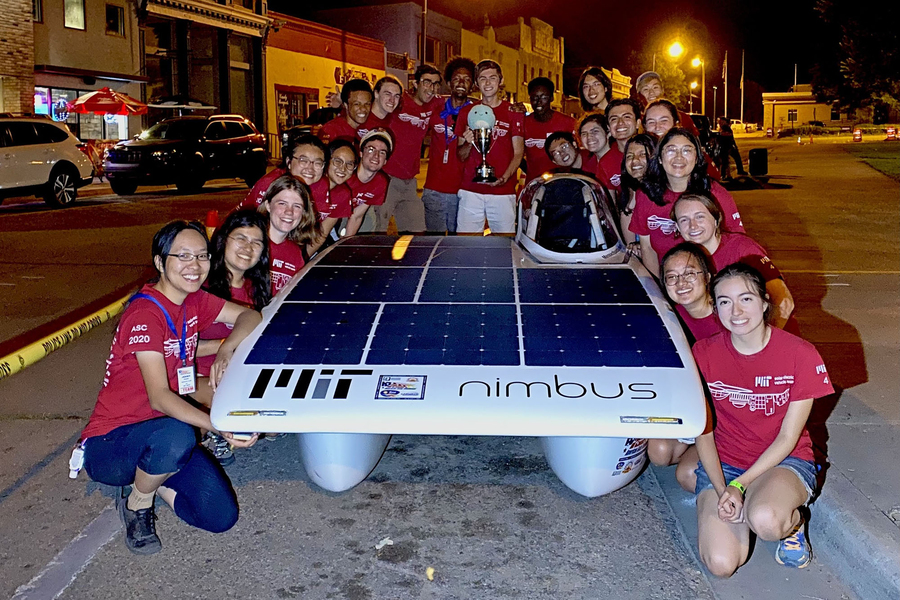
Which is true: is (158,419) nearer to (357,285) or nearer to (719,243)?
(357,285)

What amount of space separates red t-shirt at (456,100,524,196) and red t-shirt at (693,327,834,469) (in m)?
4.05

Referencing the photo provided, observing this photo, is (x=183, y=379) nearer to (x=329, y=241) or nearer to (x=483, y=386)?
(x=483, y=386)

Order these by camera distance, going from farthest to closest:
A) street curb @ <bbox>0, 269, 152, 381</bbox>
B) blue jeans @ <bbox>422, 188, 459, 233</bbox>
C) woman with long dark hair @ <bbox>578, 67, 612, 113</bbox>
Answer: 1. blue jeans @ <bbox>422, 188, 459, 233</bbox>
2. woman with long dark hair @ <bbox>578, 67, 612, 113</bbox>
3. street curb @ <bbox>0, 269, 152, 381</bbox>

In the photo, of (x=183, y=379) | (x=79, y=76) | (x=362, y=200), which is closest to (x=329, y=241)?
(x=362, y=200)

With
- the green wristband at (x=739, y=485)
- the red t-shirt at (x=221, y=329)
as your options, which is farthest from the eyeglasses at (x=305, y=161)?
the green wristband at (x=739, y=485)

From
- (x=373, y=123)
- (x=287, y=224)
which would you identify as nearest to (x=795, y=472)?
(x=287, y=224)

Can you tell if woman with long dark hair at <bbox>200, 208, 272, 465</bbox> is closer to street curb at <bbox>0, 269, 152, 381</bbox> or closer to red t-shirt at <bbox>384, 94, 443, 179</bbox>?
street curb at <bbox>0, 269, 152, 381</bbox>

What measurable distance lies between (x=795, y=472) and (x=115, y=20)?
89.6 feet

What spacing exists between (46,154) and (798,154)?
88.7 feet

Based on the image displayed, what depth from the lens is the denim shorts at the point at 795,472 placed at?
3.60m

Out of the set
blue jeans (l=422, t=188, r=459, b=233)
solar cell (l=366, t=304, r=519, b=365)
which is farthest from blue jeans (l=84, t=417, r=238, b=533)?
blue jeans (l=422, t=188, r=459, b=233)

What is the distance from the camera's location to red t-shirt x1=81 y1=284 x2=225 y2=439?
3793mm

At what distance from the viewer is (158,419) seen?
3.77 m

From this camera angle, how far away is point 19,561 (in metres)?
3.54
